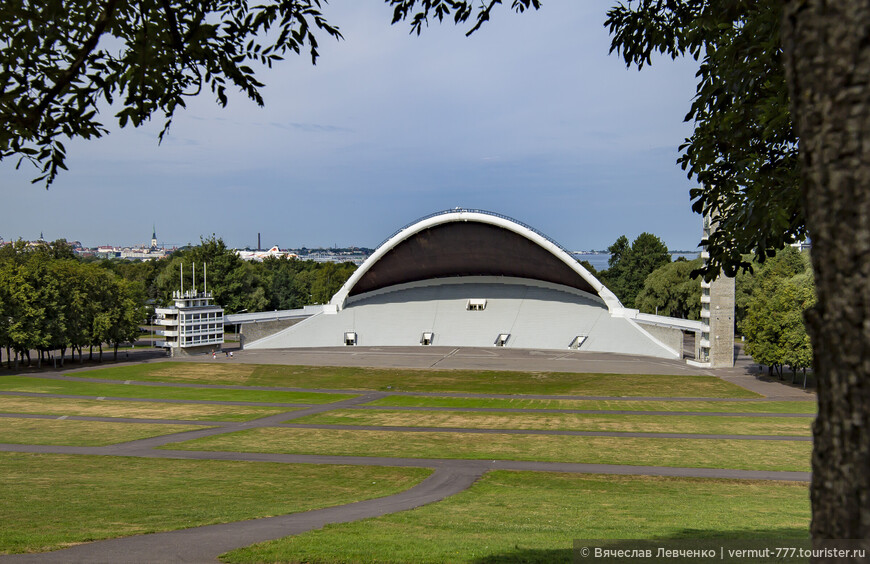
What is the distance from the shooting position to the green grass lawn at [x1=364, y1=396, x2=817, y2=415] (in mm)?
37594

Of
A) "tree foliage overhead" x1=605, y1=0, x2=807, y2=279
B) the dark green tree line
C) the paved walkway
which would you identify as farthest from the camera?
the dark green tree line

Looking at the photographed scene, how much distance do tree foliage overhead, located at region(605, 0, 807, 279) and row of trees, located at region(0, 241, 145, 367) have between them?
188ft

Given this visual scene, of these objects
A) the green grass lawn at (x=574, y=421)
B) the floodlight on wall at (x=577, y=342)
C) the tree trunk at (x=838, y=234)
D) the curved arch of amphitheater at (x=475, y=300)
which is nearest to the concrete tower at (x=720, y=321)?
the curved arch of amphitheater at (x=475, y=300)

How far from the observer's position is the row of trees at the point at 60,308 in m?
54.8

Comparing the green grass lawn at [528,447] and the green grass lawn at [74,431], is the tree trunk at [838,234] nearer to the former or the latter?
the green grass lawn at [528,447]

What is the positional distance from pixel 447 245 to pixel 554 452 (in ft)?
169

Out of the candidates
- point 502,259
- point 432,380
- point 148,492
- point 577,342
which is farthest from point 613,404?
point 502,259

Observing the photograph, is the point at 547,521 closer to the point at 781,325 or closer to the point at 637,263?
the point at 781,325

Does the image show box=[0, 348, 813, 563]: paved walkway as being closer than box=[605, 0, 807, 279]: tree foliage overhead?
No

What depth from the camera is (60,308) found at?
2263 inches

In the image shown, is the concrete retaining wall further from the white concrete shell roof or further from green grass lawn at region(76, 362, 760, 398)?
green grass lawn at region(76, 362, 760, 398)

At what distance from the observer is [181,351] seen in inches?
2574

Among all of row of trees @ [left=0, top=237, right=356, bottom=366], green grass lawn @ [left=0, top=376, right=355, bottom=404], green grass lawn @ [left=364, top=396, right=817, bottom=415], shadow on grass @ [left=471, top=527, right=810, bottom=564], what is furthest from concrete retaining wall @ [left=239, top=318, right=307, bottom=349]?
shadow on grass @ [left=471, top=527, right=810, bottom=564]

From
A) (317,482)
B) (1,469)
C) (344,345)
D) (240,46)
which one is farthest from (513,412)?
(344,345)
